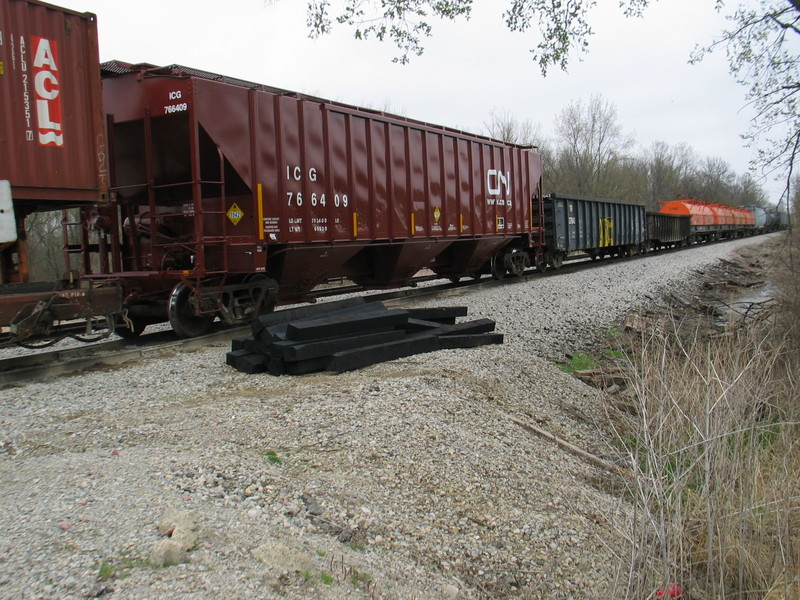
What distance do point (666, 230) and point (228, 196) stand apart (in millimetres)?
31654

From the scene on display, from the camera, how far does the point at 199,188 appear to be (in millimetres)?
8562

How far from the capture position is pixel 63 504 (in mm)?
3422

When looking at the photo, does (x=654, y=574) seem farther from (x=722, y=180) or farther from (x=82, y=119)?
(x=722, y=180)

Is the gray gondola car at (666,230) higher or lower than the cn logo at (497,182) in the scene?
lower

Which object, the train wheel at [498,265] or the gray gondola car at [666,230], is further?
the gray gondola car at [666,230]

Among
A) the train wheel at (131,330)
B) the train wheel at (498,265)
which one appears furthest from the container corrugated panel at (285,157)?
the train wheel at (498,265)

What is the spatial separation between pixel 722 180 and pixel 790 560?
8401 centimetres

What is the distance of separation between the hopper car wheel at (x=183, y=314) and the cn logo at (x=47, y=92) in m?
2.52

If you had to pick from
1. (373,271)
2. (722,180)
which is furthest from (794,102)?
(722,180)

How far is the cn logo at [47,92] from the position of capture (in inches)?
268

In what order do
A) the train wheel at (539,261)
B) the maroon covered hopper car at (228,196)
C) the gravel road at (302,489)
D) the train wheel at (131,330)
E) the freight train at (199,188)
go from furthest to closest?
the train wheel at (539,261), the train wheel at (131,330), the maroon covered hopper car at (228,196), the freight train at (199,188), the gravel road at (302,489)

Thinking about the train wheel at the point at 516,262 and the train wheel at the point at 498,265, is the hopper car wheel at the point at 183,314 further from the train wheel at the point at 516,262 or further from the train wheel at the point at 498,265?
the train wheel at the point at 516,262

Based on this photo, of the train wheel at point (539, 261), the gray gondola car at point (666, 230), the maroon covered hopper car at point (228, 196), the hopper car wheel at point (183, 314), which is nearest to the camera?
the hopper car wheel at point (183, 314)

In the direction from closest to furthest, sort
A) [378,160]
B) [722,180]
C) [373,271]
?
[378,160], [373,271], [722,180]
